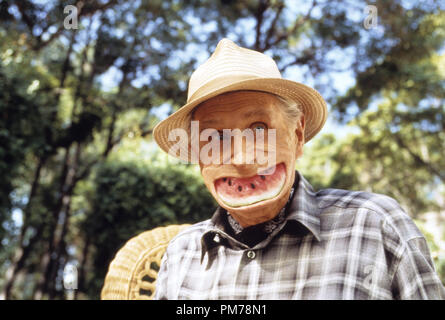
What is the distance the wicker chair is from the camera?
6.81 feet

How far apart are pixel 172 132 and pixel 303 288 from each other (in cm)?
90

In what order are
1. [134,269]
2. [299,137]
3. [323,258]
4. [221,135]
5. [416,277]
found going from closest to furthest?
1. [416,277]
2. [323,258]
3. [221,135]
4. [299,137]
5. [134,269]

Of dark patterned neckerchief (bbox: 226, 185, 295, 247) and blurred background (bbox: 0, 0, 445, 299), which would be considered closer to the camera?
dark patterned neckerchief (bbox: 226, 185, 295, 247)

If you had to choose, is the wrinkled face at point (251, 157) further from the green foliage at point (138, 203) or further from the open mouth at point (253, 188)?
the green foliage at point (138, 203)

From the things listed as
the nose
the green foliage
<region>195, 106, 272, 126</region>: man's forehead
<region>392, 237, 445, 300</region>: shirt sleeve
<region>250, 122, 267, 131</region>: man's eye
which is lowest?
<region>392, 237, 445, 300</region>: shirt sleeve

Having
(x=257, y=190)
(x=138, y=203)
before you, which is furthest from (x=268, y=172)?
(x=138, y=203)

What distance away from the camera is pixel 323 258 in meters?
1.26

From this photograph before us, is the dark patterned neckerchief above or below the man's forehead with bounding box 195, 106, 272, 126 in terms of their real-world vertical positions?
below

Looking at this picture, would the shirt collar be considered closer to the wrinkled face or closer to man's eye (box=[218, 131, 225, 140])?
the wrinkled face

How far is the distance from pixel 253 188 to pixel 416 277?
0.60m

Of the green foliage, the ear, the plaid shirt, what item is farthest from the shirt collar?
the green foliage

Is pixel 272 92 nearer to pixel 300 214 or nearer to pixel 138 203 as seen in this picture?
pixel 300 214

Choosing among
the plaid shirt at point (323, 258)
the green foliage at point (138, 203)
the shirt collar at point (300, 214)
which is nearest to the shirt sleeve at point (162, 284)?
the plaid shirt at point (323, 258)

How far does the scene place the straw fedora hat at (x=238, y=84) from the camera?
1331 millimetres
